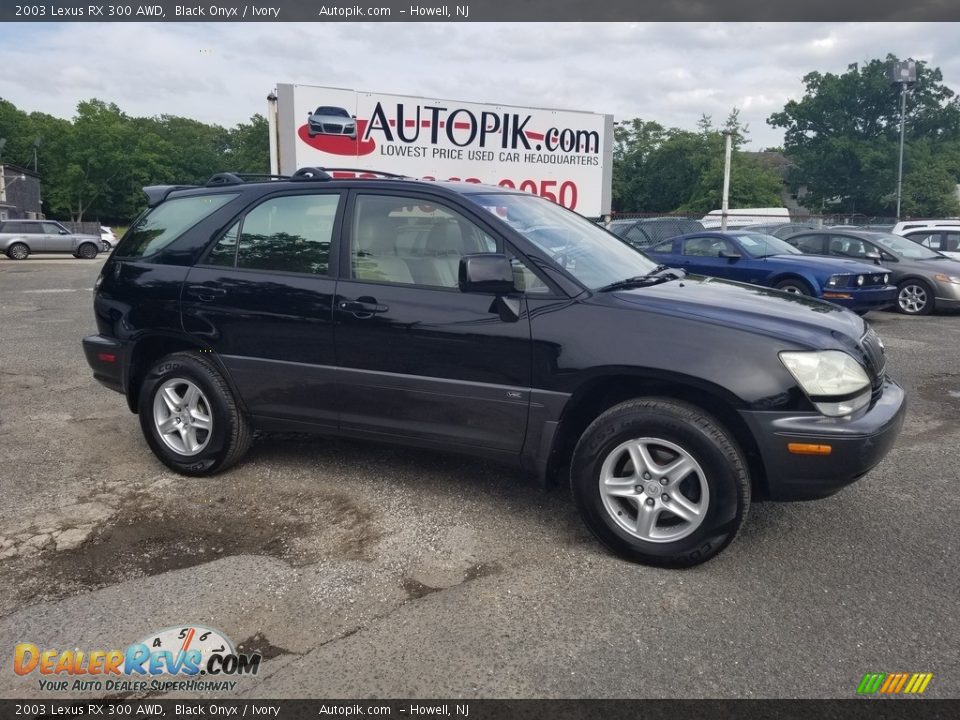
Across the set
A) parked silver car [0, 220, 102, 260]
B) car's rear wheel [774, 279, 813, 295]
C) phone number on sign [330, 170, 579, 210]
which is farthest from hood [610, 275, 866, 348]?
parked silver car [0, 220, 102, 260]

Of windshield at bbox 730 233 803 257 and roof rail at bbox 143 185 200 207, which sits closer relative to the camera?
roof rail at bbox 143 185 200 207

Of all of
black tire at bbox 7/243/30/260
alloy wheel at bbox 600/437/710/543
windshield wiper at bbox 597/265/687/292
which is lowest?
alloy wheel at bbox 600/437/710/543

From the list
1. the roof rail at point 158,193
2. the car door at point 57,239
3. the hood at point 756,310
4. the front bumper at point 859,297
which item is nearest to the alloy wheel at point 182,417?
the roof rail at point 158,193

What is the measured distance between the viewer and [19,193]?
210 ft

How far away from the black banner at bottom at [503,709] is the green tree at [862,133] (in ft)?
200

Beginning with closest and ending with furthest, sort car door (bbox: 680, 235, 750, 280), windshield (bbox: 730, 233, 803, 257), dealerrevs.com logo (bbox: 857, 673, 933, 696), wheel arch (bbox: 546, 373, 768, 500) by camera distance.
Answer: dealerrevs.com logo (bbox: 857, 673, 933, 696)
wheel arch (bbox: 546, 373, 768, 500)
car door (bbox: 680, 235, 750, 280)
windshield (bbox: 730, 233, 803, 257)

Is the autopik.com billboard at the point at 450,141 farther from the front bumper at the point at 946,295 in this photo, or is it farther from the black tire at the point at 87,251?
the black tire at the point at 87,251

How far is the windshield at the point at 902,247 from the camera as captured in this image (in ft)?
40.9

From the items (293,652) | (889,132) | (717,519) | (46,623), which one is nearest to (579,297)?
(717,519)

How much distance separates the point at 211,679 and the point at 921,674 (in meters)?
2.40

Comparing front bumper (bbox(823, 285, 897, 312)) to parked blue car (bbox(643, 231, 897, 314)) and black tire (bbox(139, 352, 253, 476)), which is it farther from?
black tire (bbox(139, 352, 253, 476))

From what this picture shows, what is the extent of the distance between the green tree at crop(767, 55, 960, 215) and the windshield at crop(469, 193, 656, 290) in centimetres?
5913

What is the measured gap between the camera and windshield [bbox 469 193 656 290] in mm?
3754

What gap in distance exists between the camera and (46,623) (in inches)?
114
